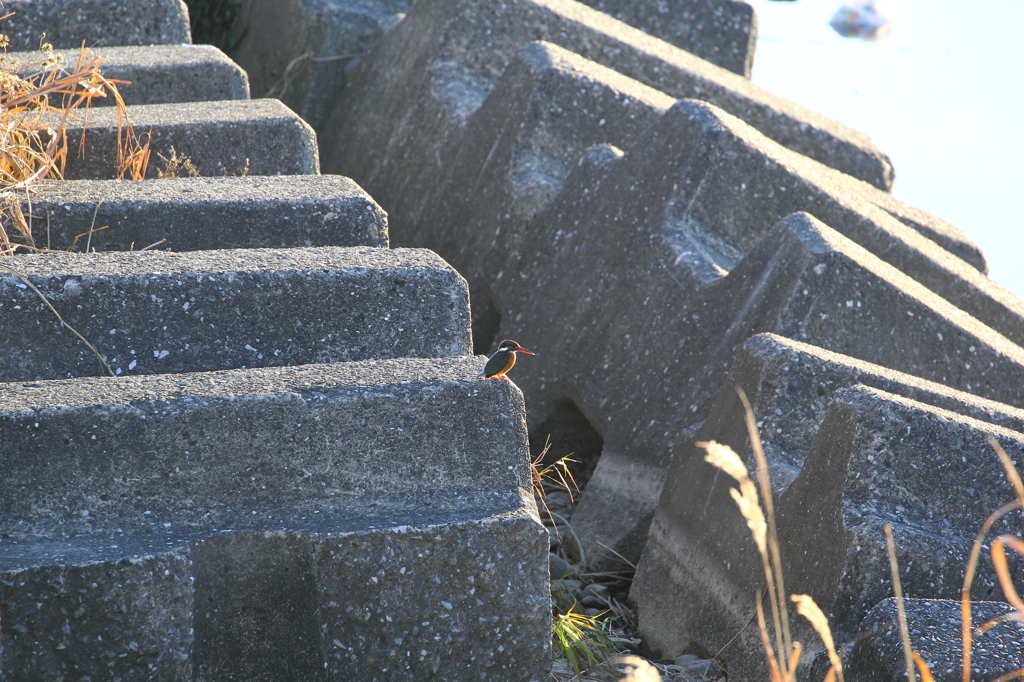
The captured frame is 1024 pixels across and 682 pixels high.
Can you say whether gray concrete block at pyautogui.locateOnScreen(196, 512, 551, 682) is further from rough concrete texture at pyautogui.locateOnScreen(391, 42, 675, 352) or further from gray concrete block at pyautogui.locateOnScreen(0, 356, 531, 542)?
rough concrete texture at pyautogui.locateOnScreen(391, 42, 675, 352)

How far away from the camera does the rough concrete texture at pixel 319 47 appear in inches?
212

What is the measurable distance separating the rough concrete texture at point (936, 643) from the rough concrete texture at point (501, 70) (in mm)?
2834

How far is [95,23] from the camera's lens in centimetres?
387

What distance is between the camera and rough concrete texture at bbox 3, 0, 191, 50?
3.74m

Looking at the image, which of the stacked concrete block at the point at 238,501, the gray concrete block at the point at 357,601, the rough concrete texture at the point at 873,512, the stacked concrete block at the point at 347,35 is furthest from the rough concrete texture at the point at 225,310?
the stacked concrete block at the point at 347,35

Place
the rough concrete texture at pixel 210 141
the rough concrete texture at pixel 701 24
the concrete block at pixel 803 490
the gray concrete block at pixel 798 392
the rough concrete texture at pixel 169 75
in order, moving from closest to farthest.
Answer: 1. the concrete block at pixel 803 490
2. the gray concrete block at pixel 798 392
3. the rough concrete texture at pixel 210 141
4. the rough concrete texture at pixel 169 75
5. the rough concrete texture at pixel 701 24

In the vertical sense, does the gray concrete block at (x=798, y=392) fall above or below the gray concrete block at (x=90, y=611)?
above

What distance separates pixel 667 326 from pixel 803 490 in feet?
3.08

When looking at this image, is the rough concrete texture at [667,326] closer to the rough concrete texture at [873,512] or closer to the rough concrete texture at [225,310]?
the rough concrete texture at [873,512]

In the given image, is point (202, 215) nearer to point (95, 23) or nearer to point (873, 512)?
point (873, 512)

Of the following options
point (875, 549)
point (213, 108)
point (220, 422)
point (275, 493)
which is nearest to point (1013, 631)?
point (875, 549)

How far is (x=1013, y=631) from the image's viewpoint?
1.67 metres

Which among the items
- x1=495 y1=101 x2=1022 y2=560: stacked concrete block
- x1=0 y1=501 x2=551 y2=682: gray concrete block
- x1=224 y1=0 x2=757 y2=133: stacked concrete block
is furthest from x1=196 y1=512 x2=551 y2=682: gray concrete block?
x1=224 y1=0 x2=757 y2=133: stacked concrete block

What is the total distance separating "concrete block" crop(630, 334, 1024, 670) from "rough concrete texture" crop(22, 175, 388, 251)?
1037 mm
